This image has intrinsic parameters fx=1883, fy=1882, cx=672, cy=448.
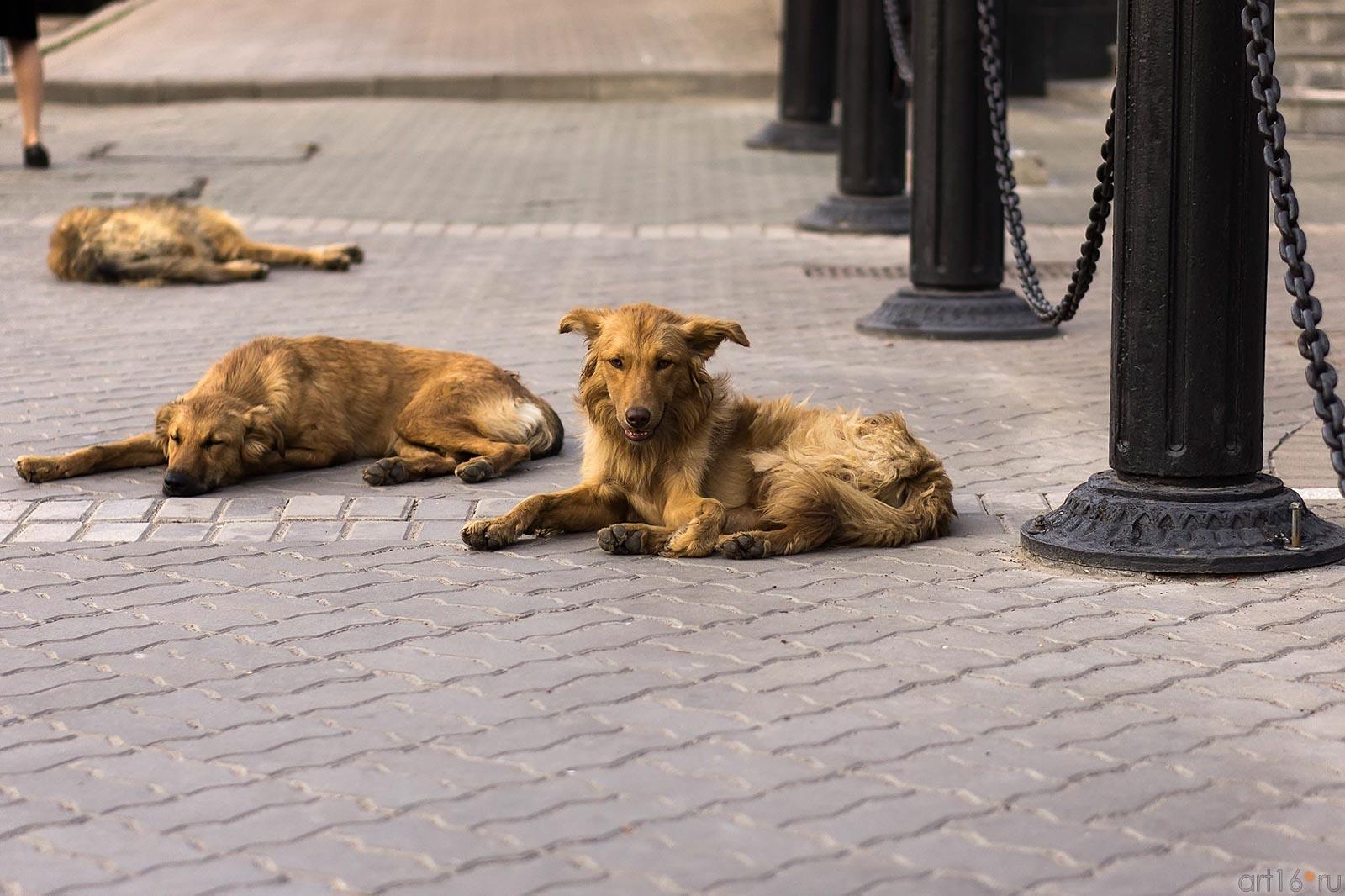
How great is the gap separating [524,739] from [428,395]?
3.16 m

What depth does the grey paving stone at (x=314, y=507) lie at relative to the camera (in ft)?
21.1

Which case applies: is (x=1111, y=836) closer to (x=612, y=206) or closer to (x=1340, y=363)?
(x=1340, y=363)

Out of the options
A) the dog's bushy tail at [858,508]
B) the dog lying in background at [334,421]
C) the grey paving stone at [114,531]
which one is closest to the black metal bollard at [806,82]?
the dog lying in background at [334,421]

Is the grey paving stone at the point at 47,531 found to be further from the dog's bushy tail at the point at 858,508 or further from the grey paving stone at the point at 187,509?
the dog's bushy tail at the point at 858,508

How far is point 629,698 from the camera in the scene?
15.0 feet

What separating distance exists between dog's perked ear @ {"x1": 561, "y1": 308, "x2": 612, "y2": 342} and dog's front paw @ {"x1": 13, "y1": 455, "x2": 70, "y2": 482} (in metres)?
2.07

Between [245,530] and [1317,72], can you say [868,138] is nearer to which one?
[1317,72]

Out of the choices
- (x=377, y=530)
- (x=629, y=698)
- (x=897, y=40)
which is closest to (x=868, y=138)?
(x=897, y=40)

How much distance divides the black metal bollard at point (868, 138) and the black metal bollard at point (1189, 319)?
6545 mm

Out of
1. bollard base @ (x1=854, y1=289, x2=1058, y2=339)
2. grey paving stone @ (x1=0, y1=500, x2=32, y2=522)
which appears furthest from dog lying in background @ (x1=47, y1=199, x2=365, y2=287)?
grey paving stone @ (x1=0, y1=500, x2=32, y2=522)

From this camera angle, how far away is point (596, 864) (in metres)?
3.64

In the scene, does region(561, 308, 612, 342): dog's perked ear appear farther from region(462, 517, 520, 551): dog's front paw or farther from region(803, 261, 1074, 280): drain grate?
region(803, 261, 1074, 280): drain grate

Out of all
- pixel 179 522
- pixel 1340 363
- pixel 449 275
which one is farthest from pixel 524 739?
pixel 449 275

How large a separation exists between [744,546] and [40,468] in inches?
106
